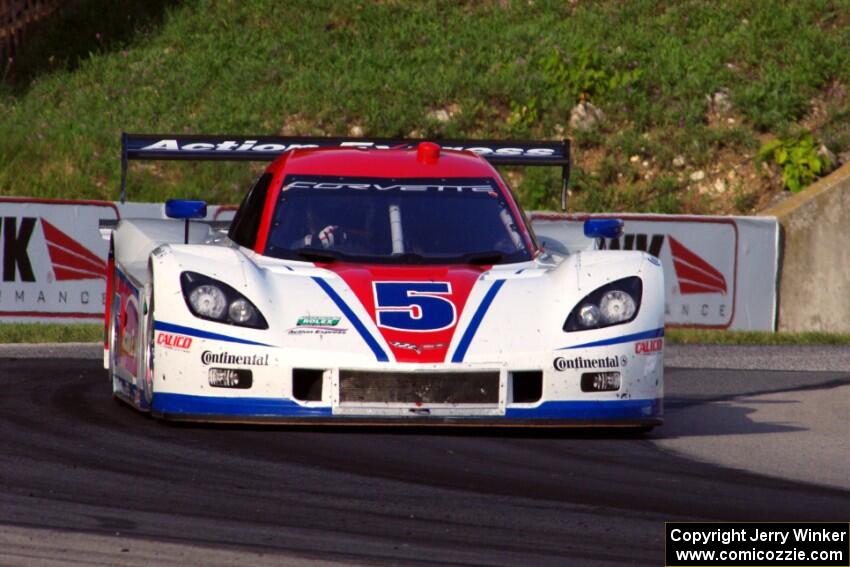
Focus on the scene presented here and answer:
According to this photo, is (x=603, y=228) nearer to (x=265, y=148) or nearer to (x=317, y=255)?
(x=317, y=255)

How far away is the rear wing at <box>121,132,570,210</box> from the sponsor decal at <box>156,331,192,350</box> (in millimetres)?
3237

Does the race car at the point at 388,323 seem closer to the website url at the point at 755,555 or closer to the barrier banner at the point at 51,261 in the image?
the website url at the point at 755,555

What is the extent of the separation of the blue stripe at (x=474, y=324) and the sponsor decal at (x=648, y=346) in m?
0.68

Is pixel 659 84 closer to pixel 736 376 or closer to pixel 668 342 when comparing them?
pixel 668 342

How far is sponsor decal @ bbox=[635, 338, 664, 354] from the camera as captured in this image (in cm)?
766

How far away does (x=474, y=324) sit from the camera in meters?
7.46

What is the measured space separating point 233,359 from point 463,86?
48.4 feet

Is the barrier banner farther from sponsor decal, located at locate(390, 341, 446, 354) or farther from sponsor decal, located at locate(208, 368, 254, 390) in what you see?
sponsor decal, located at locate(390, 341, 446, 354)

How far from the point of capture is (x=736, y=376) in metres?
11.5

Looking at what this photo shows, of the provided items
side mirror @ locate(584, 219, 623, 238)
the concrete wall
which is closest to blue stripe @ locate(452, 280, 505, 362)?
side mirror @ locate(584, 219, 623, 238)

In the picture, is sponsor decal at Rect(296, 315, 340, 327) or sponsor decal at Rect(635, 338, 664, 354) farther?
sponsor decal at Rect(635, 338, 664, 354)

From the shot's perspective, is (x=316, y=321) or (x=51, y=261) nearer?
(x=316, y=321)

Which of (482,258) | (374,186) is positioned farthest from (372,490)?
(374,186)

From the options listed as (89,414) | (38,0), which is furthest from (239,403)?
(38,0)
